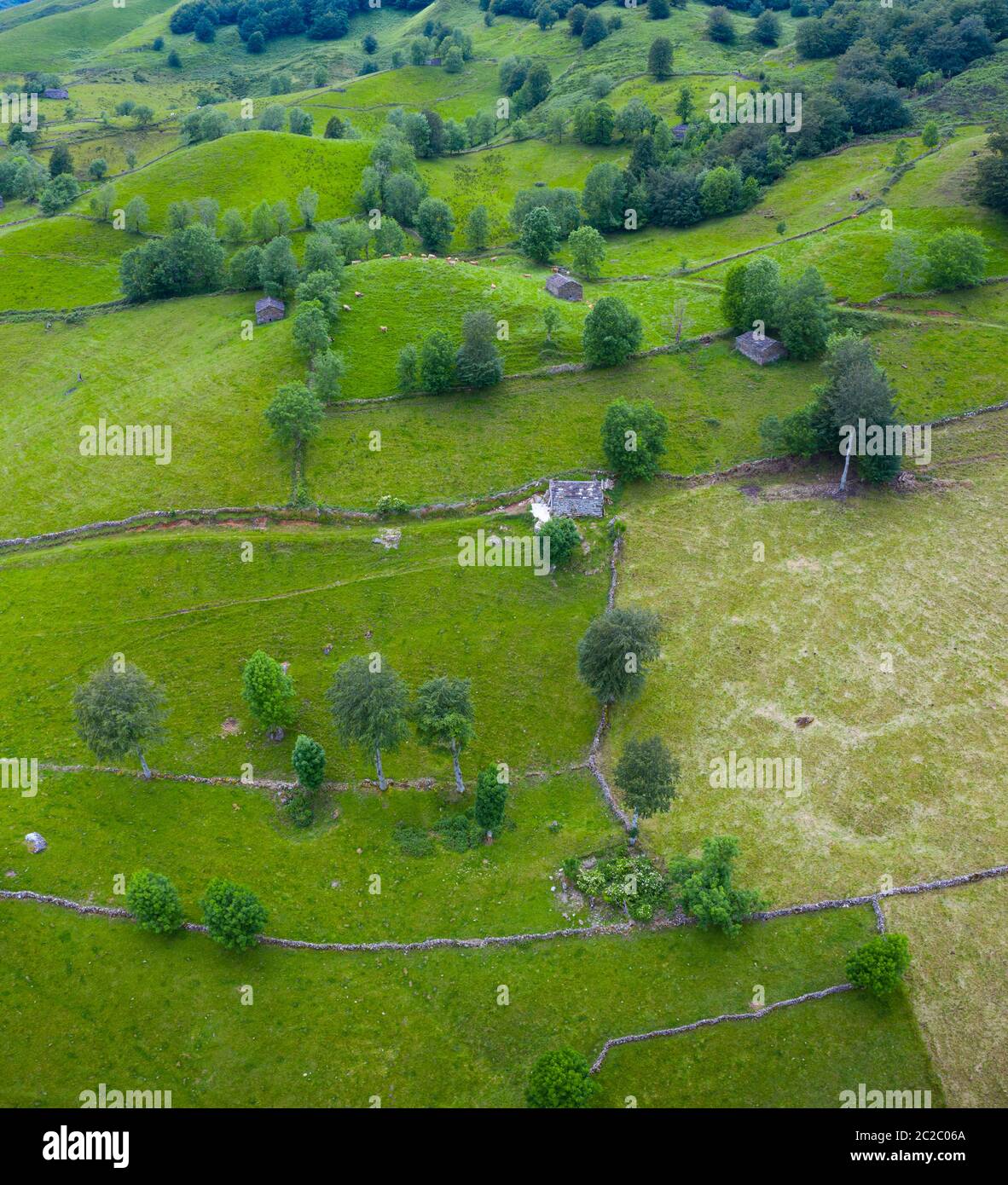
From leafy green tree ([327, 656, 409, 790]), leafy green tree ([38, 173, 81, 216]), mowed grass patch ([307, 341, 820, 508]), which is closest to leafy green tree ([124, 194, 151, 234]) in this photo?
leafy green tree ([38, 173, 81, 216])

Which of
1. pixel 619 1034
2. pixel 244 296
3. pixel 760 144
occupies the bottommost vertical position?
pixel 619 1034

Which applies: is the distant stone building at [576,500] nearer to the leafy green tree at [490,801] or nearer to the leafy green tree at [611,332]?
the leafy green tree at [611,332]

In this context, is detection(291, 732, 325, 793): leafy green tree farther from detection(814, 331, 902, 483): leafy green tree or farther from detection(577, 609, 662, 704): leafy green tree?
detection(814, 331, 902, 483): leafy green tree

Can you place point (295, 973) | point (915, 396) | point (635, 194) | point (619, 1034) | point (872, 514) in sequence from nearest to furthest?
point (619, 1034), point (295, 973), point (872, 514), point (915, 396), point (635, 194)

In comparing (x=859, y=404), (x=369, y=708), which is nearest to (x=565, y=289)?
(x=859, y=404)

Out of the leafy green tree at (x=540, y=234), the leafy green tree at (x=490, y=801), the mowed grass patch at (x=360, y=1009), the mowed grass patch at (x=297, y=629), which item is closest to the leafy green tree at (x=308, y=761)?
the mowed grass patch at (x=297, y=629)

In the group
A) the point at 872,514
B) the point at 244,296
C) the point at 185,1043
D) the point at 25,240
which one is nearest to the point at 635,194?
the point at 244,296

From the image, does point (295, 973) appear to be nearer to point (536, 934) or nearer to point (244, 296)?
point (536, 934)
